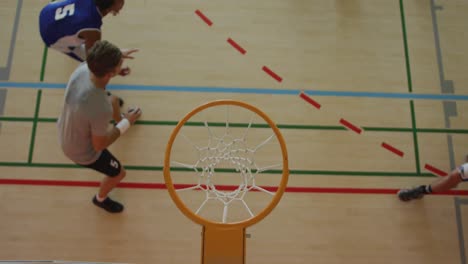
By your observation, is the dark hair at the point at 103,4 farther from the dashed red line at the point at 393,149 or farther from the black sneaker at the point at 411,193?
the black sneaker at the point at 411,193

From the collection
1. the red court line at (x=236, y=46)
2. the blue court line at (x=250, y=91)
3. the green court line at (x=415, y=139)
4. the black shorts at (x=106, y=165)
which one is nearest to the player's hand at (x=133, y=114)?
the blue court line at (x=250, y=91)

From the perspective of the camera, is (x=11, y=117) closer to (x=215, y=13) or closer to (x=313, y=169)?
(x=215, y=13)

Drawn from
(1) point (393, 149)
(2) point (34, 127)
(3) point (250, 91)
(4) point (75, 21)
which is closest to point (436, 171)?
(1) point (393, 149)

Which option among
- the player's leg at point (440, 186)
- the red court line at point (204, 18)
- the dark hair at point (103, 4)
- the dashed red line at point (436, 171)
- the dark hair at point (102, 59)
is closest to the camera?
the dark hair at point (102, 59)

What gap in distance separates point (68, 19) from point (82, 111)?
1064 millimetres

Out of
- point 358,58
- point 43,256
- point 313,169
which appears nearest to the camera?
point 43,256

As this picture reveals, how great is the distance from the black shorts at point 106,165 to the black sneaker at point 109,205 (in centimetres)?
41

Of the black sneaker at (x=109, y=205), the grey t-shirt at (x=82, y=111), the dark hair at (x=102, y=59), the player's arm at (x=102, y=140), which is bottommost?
the black sneaker at (x=109, y=205)

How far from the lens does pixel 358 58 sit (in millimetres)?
4484

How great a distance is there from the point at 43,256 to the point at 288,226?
7.82ft

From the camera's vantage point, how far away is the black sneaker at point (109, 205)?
379 centimetres

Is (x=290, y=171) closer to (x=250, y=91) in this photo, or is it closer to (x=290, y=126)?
(x=290, y=126)

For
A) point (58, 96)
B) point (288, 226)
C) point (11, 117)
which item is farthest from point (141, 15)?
point (288, 226)

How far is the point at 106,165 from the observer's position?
11.0 feet
